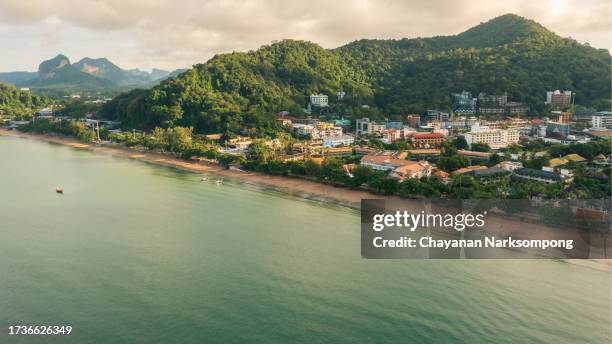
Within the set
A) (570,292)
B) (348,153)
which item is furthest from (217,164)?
(570,292)

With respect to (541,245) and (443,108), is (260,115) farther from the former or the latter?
(541,245)

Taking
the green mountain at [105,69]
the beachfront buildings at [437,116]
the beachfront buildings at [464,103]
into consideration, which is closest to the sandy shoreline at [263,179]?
the beachfront buildings at [437,116]

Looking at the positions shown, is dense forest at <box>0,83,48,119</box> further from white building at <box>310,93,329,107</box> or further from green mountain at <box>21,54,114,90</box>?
green mountain at <box>21,54,114,90</box>

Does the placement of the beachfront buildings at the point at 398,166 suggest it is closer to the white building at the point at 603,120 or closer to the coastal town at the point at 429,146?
the coastal town at the point at 429,146

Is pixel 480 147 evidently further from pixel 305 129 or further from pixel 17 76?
pixel 17 76

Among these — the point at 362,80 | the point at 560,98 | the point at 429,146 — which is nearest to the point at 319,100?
the point at 362,80

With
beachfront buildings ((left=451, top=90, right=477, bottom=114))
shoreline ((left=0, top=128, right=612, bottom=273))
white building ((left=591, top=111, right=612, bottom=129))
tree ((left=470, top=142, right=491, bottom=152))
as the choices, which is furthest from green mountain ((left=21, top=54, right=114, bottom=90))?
white building ((left=591, top=111, right=612, bottom=129))
